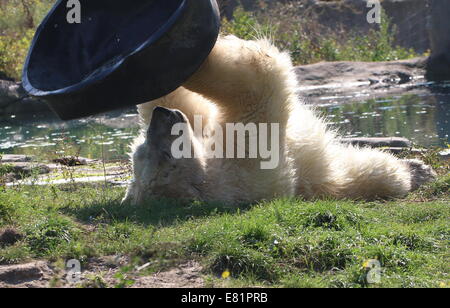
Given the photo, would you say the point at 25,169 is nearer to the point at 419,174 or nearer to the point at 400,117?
the point at 419,174

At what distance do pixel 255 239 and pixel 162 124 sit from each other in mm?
1590

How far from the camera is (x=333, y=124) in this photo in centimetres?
1192

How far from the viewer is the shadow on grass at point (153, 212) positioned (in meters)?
4.96

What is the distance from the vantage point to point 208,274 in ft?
13.0

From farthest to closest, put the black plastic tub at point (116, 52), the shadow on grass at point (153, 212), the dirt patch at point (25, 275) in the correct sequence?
the shadow on grass at point (153, 212)
the black plastic tub at point (116, 52)
the dirt patch at point (25, 275)

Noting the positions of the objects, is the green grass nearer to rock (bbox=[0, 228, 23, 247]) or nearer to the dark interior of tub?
rock (bbox=[0, 228, 23, 247])

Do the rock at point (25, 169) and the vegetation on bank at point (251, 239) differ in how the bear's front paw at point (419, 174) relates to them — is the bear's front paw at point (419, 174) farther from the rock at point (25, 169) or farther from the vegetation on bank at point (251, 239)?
the rock at point (25, 169)

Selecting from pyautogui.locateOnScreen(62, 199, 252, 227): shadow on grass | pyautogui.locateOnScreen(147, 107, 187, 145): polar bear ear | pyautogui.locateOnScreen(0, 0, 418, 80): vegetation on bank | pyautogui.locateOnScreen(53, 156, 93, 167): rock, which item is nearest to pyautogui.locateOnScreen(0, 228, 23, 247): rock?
pyautogui.locateOnScreen(62, 199, 252, 227): shadow on grass

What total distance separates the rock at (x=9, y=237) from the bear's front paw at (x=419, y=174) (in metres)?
4.12

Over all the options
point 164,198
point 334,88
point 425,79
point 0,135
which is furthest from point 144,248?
point 425,79

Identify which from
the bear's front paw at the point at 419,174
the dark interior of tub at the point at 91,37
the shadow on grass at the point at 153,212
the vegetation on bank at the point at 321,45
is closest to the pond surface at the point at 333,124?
the bear's front paw at the point at 419,174

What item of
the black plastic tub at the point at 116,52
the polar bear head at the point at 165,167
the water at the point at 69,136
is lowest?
the water at the point at 69,136

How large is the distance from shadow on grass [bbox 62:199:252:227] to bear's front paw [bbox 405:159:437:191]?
7.46 ft
